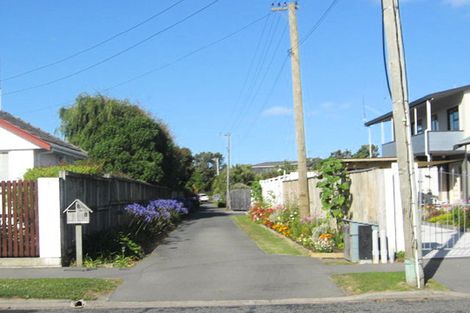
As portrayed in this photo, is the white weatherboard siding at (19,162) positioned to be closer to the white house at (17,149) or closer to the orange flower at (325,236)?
the white house at (17,149)

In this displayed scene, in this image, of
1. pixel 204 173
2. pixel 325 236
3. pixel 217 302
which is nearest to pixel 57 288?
pixel 217 302

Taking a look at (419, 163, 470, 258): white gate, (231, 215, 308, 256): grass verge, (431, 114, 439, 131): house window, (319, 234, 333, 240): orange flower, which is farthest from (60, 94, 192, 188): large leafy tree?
(319, 234, 333, 240): orange flower

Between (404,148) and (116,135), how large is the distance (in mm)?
23835

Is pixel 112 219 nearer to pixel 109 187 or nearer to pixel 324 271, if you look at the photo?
pixel 109 187

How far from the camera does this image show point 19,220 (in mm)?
13422

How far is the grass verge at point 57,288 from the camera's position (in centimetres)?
988

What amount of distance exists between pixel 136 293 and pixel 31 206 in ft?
14.5

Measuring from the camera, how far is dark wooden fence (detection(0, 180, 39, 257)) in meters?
13.3

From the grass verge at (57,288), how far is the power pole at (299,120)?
438 inches

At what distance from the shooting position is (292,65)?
22.4 m

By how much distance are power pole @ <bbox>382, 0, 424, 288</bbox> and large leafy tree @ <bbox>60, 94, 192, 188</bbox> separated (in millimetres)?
22392

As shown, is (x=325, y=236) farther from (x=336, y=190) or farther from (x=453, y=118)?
(x=453, y=118)

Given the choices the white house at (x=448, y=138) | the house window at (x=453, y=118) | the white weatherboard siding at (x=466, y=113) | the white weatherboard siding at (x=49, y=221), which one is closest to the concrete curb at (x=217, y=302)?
the white weatherboard siding at (x=49, y=221)

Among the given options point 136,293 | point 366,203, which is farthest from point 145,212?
point 136,293
